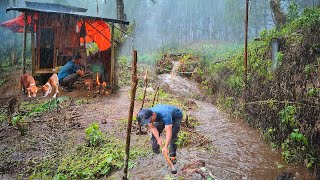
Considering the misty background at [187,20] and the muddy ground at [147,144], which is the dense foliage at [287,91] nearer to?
the muddy ground at [147,144]

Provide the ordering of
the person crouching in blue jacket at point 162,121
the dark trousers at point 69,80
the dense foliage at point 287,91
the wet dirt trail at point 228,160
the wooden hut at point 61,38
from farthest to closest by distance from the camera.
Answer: the wooden hut at point 61,38 < the dark trousers at point 69,80 < the dense foliage at point 287,91 < the wet dirt trail at point 228,160 < the person crouching in blue jacket at point 162,121

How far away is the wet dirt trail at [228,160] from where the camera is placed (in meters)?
5.67

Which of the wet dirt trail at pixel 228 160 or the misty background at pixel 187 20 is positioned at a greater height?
the misty background at pixel 187 20

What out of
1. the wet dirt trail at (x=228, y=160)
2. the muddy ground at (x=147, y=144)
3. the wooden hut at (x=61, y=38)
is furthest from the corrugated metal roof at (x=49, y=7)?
the wet dirt trail at (x=228, y=160)

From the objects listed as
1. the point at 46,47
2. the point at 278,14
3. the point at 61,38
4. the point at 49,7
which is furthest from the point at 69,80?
the point at 278,14

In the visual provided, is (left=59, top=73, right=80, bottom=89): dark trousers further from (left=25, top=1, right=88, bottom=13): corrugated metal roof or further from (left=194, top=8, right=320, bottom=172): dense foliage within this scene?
(left=194, top=8, right=320, bottom=172): dense foliage

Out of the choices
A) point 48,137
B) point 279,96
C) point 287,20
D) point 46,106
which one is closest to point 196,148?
point 279,96

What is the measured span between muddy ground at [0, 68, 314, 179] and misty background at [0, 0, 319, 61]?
68.5 feet

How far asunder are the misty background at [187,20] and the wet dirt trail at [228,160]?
870 inches

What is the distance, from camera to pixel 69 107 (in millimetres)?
10406

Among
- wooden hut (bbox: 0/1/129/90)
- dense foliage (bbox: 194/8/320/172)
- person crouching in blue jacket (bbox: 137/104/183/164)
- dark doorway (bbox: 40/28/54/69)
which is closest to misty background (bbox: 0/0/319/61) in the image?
wooden hut (bbox: 0/1/129/90)

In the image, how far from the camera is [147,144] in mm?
7086

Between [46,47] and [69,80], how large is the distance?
2.71 metres

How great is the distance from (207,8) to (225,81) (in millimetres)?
27205
